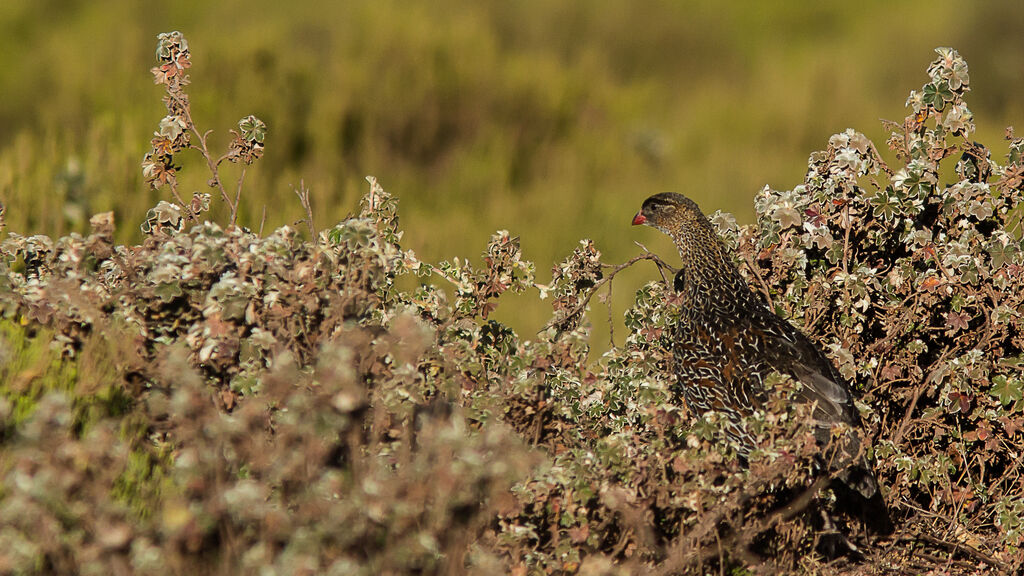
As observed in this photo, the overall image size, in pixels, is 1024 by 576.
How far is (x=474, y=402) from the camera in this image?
417cm

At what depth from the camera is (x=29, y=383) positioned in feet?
13.0

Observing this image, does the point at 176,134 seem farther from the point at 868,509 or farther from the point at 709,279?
the point at 868,509

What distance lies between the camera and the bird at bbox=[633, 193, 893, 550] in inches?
171

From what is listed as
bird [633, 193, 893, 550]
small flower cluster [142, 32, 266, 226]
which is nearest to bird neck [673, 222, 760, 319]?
bird [633, 193, 893, 550]

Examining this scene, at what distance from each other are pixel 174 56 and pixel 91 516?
2776mm

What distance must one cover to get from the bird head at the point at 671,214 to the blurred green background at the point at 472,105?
2.40 meters

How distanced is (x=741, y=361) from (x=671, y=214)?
1.08m

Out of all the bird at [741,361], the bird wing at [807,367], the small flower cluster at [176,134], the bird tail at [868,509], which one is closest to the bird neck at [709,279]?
the bird at [741,361]

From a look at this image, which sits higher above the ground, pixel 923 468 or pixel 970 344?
pixel 970 344

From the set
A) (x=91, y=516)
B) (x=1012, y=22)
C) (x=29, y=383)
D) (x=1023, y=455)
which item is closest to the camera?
(x=91, y=516)

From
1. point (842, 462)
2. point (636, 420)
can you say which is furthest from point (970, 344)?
point (636, 420)

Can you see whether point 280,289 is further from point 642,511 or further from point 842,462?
point 842,462

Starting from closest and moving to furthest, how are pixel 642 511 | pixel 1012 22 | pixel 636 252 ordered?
pixel 642 511, pixel 636 252, pixel 1012 22

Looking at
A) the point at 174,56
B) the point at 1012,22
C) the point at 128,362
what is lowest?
the point at 128,362
